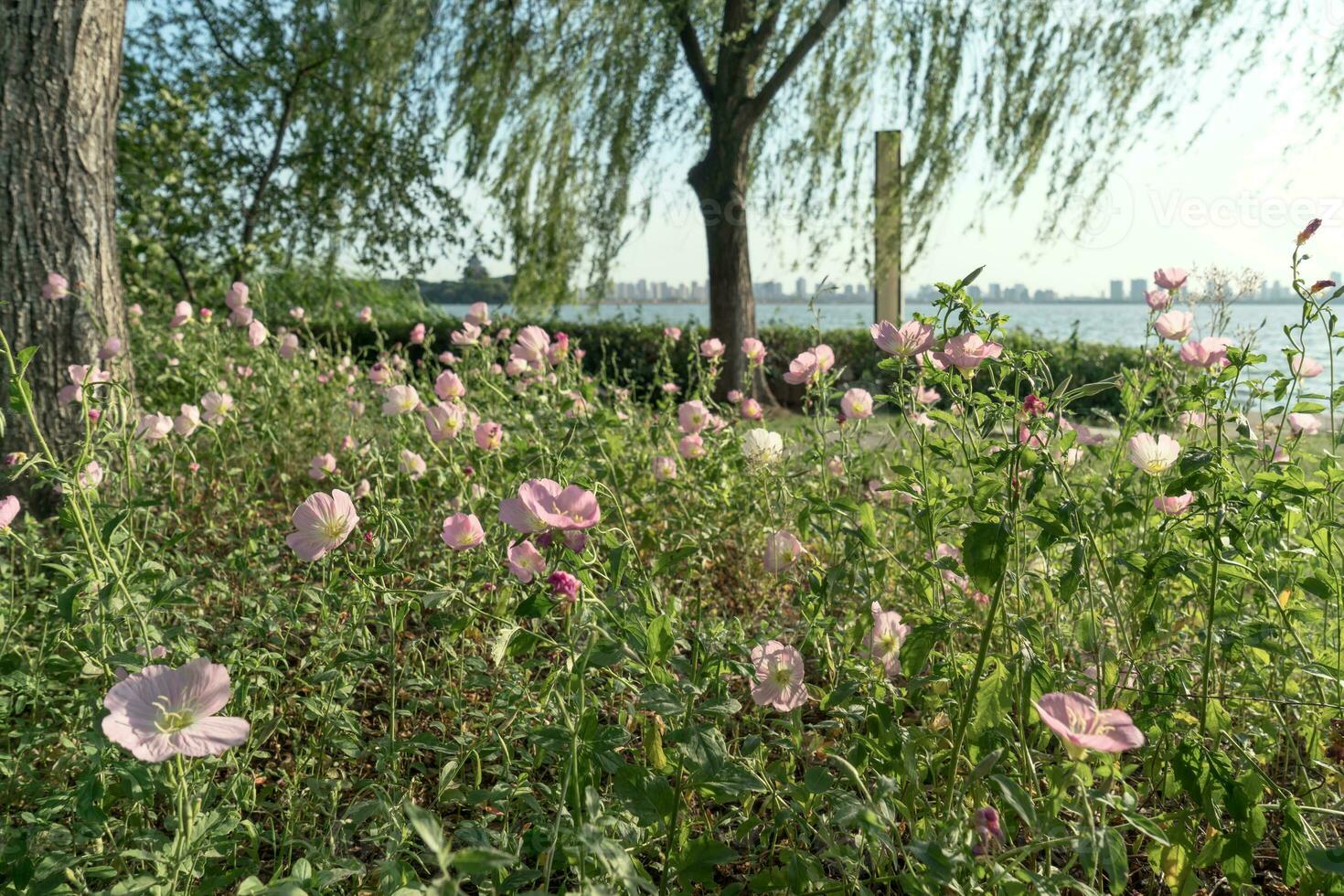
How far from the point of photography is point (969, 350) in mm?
1276

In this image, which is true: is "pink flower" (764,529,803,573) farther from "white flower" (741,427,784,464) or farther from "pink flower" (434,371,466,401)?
"pink flower" (434,371,466,401)

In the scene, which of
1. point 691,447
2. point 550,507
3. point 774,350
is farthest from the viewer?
point 774,350

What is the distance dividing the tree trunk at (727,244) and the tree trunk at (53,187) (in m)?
4.58

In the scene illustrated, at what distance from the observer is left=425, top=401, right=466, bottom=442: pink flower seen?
2.00m

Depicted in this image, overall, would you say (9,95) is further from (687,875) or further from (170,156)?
(170,156)

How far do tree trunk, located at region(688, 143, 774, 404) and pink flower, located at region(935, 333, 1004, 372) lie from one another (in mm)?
5810

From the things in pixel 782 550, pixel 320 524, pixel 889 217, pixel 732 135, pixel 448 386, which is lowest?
pixel 782 550

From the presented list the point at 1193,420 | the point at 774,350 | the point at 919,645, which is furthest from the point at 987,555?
the point at 774,350

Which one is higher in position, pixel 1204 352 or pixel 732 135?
pixel 732 135

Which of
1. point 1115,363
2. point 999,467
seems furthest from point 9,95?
point 1115,363

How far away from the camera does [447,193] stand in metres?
8.59

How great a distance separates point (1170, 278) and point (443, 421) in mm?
1536

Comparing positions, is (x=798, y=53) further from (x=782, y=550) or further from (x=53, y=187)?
(x=782, y=550)

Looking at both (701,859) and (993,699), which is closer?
(701,859)
